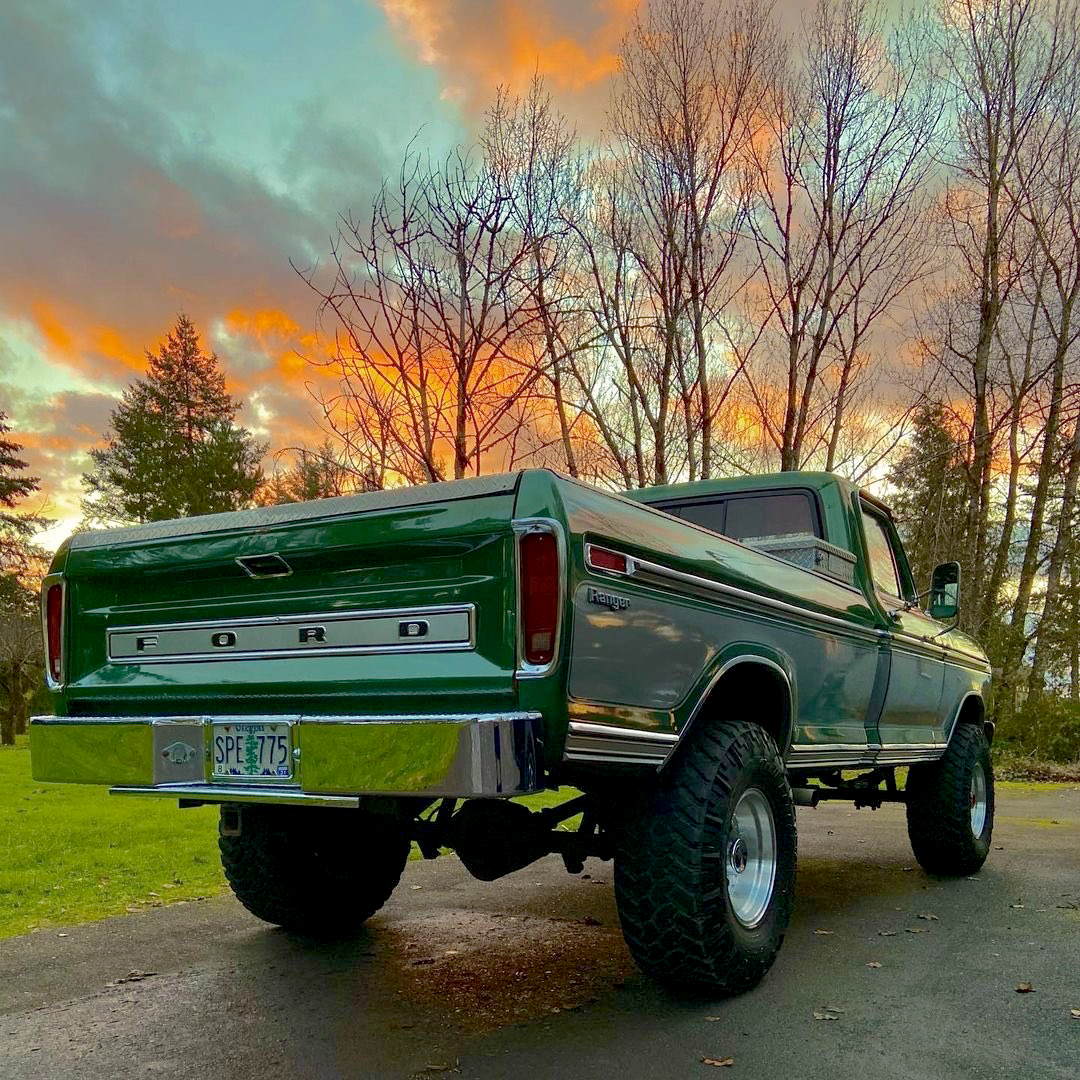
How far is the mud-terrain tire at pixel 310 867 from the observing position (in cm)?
382

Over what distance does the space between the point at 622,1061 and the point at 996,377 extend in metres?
17.2

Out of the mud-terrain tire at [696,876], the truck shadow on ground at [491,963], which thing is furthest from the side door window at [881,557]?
the mud-terrain tire at [696,876]

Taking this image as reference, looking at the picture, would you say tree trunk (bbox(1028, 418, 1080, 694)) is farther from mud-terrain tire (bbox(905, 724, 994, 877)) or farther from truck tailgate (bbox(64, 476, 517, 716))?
truck tailgate (bbox(64, 476, 517, 716))

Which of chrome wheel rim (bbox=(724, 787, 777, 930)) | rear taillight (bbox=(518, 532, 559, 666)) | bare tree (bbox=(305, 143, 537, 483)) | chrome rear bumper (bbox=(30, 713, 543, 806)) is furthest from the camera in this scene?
bare tree (bbox=(305, 143, 537, 483))

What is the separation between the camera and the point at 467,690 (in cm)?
265

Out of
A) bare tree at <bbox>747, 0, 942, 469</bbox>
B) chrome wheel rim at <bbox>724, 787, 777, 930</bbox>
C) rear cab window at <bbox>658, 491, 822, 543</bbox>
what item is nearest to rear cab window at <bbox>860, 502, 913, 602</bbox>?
rear cab window at <bbox>658, 491, 822, 543</bbox>

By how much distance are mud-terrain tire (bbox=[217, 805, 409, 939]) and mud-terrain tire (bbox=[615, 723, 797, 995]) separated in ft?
3.51

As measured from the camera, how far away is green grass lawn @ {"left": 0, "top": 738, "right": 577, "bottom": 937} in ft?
16.2

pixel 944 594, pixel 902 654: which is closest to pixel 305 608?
pixel 902 654

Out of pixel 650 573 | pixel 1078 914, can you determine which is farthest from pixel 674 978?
pixel 1078 914

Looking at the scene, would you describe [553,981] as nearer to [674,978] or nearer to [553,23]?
[674,978]

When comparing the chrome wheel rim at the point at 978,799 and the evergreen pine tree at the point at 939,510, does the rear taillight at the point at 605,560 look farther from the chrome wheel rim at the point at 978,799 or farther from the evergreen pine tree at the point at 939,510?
the evergreen pine tree at the point at 939,510

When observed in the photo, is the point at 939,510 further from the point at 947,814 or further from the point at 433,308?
the point at 947,814

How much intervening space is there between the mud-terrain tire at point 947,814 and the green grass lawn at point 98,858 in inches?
127
